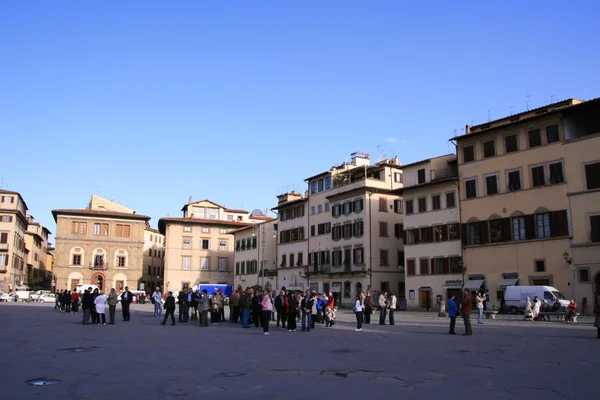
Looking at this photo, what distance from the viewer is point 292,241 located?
68.4m

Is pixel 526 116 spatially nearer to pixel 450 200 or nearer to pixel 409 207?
pixel 450 200

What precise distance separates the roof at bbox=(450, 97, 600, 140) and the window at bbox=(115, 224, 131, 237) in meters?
53.4

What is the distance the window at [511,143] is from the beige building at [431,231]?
17.0ft

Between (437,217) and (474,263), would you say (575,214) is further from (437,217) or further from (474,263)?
(437,217)

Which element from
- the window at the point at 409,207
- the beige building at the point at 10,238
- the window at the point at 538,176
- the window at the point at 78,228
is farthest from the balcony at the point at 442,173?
the beige building at the point at 10,238

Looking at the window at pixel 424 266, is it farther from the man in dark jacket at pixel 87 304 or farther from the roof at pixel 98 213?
the roof at pixel 98 213

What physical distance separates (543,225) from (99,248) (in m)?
61.9

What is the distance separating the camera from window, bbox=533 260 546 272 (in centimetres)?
4116

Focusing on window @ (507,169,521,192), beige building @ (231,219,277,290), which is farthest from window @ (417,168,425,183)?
beige building @ (231,219,277,290)

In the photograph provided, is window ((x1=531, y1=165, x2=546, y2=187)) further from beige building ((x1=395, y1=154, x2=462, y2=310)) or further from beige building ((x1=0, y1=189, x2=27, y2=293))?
beige building ((x1=0, y1=189, x2=27, y2=293))

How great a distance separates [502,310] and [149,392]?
37537 mm

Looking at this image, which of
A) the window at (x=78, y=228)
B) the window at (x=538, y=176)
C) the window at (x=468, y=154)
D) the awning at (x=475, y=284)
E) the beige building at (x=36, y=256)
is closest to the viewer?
the window at (x=538, y=176)

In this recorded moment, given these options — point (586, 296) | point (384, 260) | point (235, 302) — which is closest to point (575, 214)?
point (586, 296)

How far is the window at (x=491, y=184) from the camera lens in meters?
45.1
